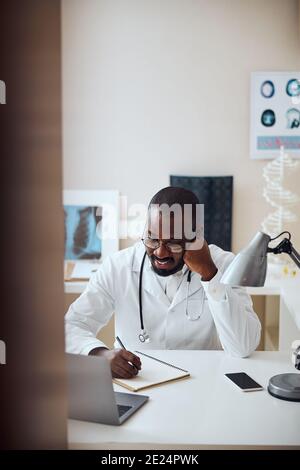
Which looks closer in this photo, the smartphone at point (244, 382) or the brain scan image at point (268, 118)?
the smartphone at point (244, 382)

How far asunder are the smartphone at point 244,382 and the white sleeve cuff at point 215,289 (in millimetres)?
187

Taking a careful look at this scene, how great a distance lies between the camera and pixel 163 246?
1.10 m

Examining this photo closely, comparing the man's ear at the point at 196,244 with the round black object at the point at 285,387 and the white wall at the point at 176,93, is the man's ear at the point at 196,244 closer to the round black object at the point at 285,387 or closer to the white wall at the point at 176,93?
the round black object at the point at 285,387

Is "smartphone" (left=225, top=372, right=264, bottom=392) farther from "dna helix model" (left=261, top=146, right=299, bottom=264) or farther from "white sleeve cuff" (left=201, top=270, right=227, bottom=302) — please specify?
"dna helix model" (left=261, top=146, right=299, bottom=264)

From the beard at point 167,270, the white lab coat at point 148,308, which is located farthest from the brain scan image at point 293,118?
the beard at point 167,270

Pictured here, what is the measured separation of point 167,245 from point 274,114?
1069mm

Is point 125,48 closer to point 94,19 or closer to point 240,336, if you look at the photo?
point 94,19

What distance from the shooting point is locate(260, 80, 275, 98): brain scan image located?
74.3 inches

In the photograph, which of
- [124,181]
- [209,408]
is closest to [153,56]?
[124,181]

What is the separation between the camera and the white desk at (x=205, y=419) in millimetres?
642

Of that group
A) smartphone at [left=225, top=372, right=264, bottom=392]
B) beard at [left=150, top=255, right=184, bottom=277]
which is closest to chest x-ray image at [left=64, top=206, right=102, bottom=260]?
beard at [left=150, top=255, right=184, bottom=277]

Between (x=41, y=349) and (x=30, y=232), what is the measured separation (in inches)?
4.0

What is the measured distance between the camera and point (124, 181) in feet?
6.06

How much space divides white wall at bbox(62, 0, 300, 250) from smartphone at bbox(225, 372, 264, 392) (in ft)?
3.28
